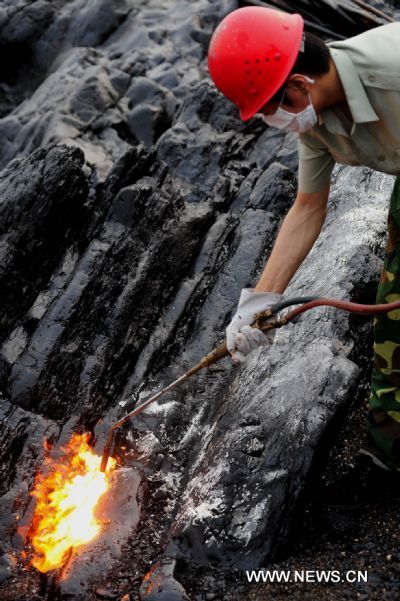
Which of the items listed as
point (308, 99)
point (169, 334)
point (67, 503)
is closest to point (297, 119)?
point (308, 99)

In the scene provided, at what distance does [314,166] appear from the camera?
3619mm

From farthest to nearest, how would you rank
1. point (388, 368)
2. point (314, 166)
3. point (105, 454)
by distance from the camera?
point (105, 454), point (388, 368), point (314, 166)

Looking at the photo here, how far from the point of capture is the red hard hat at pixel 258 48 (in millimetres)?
3119

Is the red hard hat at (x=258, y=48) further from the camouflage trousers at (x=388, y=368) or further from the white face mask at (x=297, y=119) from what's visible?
the camouflage trousers at (x=388, y=368)

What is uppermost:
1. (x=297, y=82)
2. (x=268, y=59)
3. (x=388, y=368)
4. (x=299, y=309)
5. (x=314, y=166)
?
(x=268, y=59)

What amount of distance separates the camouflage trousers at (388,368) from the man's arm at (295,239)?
454mm

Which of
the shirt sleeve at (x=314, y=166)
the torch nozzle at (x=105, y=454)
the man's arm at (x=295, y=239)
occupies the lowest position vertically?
the torch nozzle at (x=105, y=454)

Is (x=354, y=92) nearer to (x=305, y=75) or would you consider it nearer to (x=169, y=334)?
(x=305, y=75)

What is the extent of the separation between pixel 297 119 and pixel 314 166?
42cm

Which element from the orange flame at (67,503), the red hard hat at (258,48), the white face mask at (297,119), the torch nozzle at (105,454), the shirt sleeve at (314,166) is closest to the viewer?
the red hard hat at (258,48)

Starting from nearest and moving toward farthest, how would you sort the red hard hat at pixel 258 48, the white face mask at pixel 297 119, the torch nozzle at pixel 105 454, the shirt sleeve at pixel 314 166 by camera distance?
1. the red hard hat at pixel 258 48
2. the white face mask at pixel 297 119
3. the shirt sleeve at pixel 314 166
4. the torch nozzle at pixel 105 454

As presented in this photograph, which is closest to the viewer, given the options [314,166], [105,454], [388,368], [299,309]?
[299,309]

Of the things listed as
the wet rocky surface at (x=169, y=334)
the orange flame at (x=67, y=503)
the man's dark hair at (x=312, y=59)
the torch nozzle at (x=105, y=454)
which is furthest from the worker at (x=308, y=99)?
the orange flame at (x=67, y=503)

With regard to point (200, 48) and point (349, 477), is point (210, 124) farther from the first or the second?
point (349, 477)
